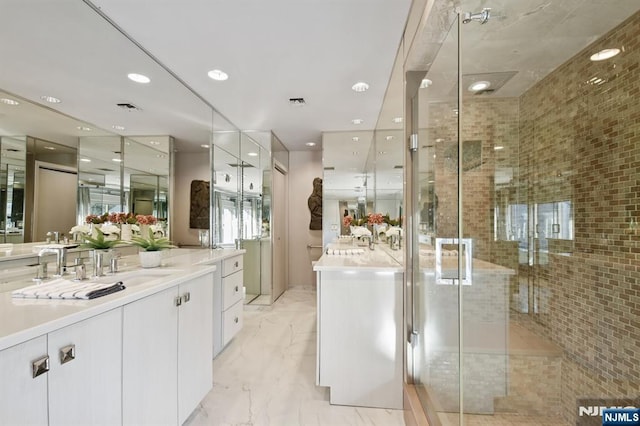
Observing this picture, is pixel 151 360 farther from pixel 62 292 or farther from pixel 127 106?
pixel 127 106

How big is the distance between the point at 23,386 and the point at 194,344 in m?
0.92

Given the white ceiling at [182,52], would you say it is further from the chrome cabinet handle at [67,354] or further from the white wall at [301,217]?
the white wall at [301,217]

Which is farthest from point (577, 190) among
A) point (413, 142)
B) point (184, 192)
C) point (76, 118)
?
point (184, 192)

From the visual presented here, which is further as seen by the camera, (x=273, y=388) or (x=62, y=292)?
(x=273, y=388)

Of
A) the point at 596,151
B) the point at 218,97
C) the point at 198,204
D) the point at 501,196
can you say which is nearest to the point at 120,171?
the point at 198,204

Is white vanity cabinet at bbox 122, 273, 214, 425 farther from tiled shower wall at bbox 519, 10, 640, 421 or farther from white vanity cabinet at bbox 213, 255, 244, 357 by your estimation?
tiled shower wall at bbox 519, 10, 640, 421

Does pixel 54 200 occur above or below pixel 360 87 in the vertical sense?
below

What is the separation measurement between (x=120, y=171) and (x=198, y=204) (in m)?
1.06

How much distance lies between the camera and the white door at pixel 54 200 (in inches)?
54.7

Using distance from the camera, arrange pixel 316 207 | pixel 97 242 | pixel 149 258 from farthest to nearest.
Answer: pixel 316 207
pixel 149 258
pixel 97 242

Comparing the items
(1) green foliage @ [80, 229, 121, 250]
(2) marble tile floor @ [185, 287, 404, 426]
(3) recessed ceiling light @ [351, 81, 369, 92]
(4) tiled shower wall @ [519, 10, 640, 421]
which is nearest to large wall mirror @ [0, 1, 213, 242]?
(1) green foliage @ [80, 229, 121, 250]

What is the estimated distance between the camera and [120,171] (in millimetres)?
1880

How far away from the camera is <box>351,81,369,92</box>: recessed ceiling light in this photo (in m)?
2.58

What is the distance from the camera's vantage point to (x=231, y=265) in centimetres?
277
